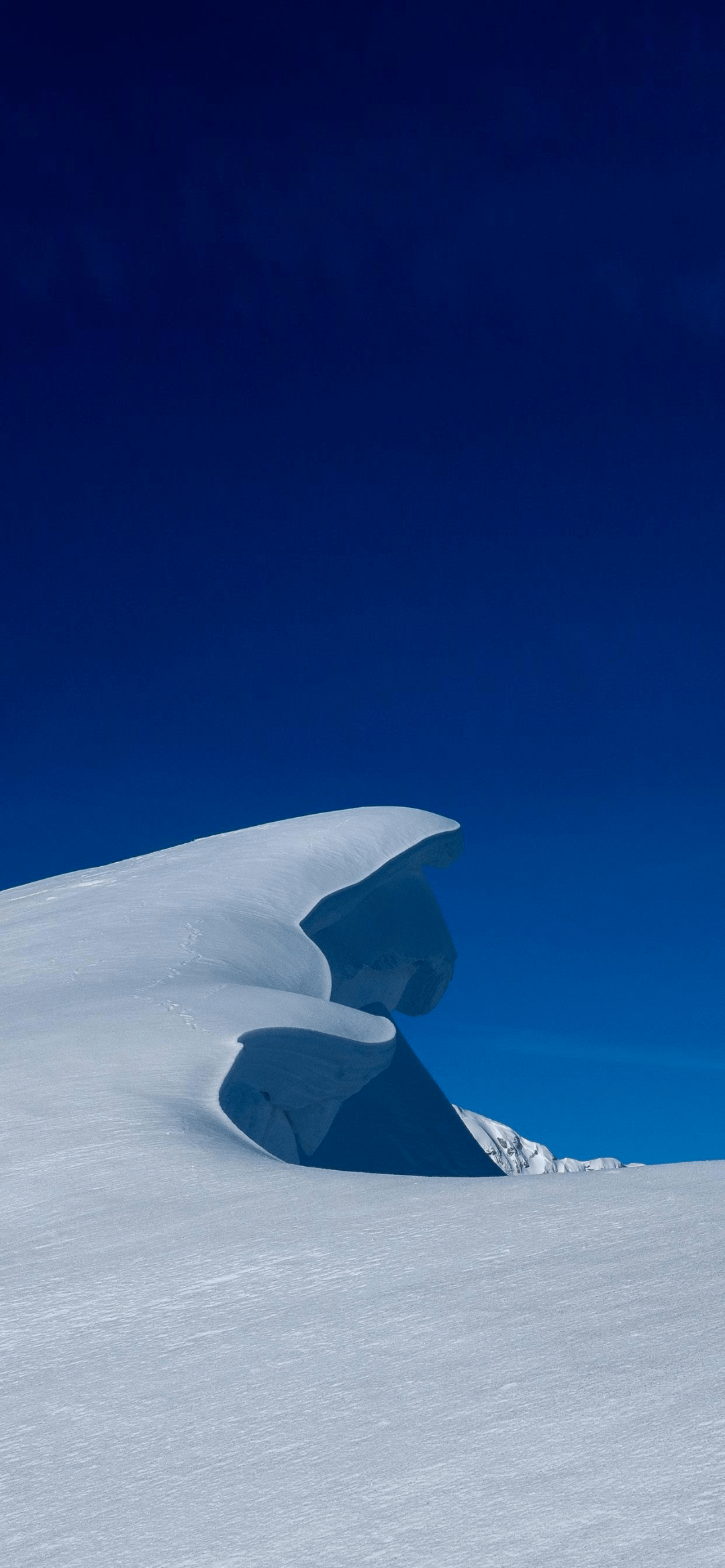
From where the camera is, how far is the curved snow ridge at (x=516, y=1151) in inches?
3059

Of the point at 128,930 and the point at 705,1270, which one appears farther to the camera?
the point at 128,930

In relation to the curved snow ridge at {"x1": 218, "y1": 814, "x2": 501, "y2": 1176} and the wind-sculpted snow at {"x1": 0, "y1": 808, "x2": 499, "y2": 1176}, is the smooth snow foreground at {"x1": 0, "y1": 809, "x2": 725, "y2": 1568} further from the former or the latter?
the curved snow ridge at {"x1": 218, "y1": 814, "x2": 501, "y2": 1176}

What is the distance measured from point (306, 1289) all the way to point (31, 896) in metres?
9.44

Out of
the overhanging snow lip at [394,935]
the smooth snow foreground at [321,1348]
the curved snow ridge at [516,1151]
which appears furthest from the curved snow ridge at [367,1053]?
the curved snow ridge at [516,1151]

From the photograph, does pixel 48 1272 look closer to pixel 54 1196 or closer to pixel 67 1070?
pixel 54 1196

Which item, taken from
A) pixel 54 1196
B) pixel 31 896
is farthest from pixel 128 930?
pixel 54 1196

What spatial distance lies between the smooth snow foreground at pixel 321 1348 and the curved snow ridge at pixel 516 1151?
240 ft

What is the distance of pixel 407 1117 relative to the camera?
12.7 metres

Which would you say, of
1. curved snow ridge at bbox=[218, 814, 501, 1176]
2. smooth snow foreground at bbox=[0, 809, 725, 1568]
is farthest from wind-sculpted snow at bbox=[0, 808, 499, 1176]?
smooth snow foreground at bbox=[0, 809, 725, 1568]

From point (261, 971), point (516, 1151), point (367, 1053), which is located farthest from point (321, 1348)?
point (516, 1151)

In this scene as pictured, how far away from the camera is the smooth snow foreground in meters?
2.30

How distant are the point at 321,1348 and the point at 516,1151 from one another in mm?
89605

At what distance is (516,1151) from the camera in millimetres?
87938

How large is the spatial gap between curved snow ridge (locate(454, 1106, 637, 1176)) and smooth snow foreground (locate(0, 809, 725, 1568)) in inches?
2875
